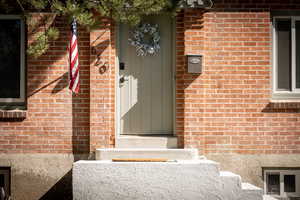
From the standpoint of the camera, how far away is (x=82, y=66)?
7.07 meters

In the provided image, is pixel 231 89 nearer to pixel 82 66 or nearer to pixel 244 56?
pixel 244 56

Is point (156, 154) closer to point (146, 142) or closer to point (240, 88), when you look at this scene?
point (146, 142)

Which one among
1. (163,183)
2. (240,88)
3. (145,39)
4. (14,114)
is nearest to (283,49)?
(240,88)

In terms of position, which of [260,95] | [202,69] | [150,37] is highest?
[150,37]

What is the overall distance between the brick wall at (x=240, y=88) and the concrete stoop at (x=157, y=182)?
38.2 inches

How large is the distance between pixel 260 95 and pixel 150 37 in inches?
82.3

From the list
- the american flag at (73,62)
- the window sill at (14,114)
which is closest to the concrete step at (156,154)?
the american flag at (73,62)

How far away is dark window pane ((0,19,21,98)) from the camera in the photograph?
7.27 meters

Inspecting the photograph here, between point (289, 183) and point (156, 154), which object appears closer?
point (156, 154)

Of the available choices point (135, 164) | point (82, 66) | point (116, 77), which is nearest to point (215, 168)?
point (135, 164)

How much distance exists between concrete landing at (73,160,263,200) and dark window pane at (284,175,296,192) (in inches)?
47.4

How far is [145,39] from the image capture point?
7.25 meters

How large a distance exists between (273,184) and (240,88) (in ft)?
5.62

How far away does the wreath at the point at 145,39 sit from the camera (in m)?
7.20
